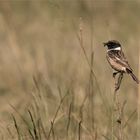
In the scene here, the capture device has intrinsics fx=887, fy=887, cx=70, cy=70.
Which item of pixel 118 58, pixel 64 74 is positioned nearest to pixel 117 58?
pixel 118 58

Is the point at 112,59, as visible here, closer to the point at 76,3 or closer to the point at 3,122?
the point at 3,122

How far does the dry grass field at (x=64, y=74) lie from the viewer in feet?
20.7

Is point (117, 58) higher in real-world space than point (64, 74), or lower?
higher

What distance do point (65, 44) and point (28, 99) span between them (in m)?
2.79

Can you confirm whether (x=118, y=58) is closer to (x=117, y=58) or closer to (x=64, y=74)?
(x=117, y=58)

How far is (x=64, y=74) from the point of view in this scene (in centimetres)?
878

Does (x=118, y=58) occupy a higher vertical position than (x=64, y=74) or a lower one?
higher

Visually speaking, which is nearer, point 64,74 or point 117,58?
point 117,58

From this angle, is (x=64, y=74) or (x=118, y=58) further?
(x=64, y=74)

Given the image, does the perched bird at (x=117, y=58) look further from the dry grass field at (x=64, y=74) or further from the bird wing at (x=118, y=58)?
the dry grass field at (x=64, y=74)

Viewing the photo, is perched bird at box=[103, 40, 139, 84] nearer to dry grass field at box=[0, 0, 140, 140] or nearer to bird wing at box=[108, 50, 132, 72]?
bird wing at box=[108, 50, 132, 72]

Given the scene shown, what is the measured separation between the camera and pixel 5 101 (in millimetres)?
8445

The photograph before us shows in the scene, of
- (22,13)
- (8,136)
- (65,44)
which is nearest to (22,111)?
(8,136)

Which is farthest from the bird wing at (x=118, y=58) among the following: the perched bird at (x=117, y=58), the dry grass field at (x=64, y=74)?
the dry grass field at (x=64, y=74)
